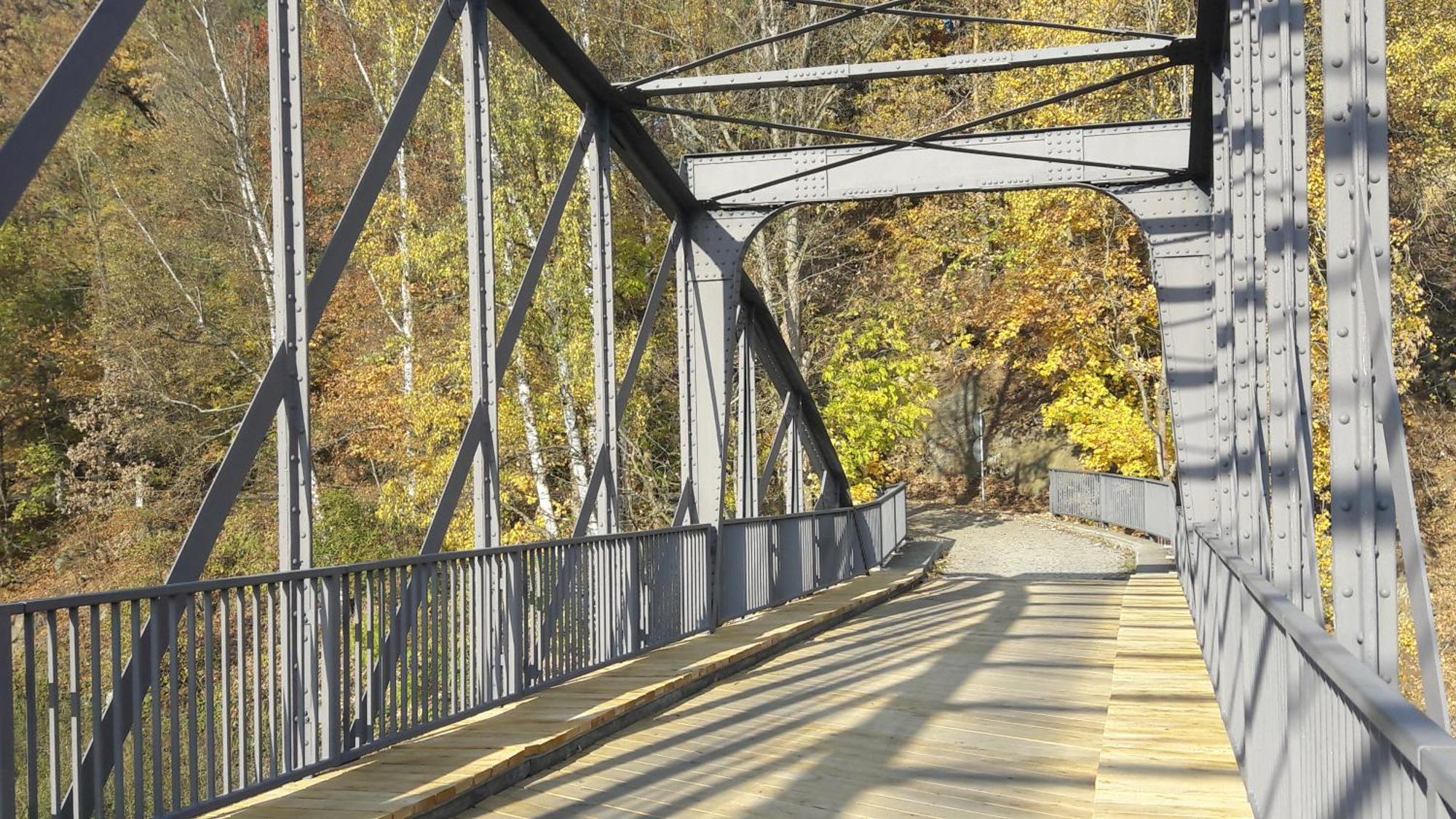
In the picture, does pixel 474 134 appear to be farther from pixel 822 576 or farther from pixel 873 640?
pixel 822 576

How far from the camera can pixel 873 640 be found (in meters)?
12.8

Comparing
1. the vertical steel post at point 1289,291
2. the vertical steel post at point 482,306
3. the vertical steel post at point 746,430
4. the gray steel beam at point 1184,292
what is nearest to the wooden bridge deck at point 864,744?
the vertical steel post at point 1289,291

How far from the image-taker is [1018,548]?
27.8 meters

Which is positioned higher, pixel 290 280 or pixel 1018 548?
pixel 290 280

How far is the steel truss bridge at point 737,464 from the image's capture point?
3.94 metres

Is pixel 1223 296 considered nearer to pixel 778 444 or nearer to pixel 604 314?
pixel 604 314

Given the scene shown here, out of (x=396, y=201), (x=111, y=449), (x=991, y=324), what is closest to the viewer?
(x=396, y=201)

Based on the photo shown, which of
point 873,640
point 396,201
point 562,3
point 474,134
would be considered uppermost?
point 562,3

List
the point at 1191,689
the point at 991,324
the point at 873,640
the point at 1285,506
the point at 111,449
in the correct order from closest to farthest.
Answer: the point at 1285,506 → the point at 1191,689 → the point at 873,640 → the point at 111,449 → the point at 991,324

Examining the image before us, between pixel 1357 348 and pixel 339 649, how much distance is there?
4331 mm

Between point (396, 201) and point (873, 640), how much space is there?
41.4 ft

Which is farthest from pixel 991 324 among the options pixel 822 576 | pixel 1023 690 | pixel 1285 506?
pixel 1285 506

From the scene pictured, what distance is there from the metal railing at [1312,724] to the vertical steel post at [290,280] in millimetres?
3946

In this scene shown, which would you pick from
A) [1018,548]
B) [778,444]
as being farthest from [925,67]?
[1018,548]
